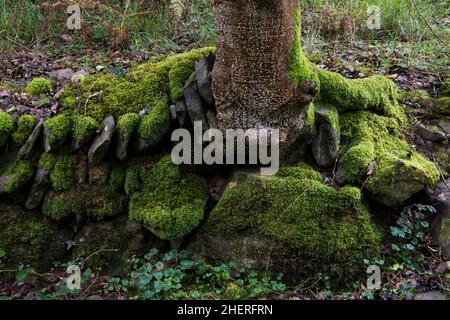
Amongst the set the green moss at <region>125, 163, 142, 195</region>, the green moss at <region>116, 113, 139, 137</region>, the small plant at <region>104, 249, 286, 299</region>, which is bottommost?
the small plant at <region>104, 249, 286, 299</region>

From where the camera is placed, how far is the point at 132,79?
14.8ft

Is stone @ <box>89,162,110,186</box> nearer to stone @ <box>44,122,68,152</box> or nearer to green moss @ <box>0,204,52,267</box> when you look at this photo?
stone @ <box>44,122,68,152</box>

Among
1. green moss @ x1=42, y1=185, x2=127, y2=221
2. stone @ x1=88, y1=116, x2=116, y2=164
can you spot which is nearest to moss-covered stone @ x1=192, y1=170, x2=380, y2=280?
green moss @ x1=42, y1=185, x2=127, y2=221

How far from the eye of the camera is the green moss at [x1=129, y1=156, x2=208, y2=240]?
379cm

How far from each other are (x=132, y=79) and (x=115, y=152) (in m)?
0.85

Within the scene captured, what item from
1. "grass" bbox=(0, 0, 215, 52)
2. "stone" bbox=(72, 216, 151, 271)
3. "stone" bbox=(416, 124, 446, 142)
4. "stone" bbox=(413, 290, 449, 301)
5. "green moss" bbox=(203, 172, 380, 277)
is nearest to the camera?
"stone" bbox=(413, 290, 449, 301)

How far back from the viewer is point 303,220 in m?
3.72

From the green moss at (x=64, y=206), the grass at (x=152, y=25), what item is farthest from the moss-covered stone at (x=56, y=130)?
the grass at (x=152, y=25)

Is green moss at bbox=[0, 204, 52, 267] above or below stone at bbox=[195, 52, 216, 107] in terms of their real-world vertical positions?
below

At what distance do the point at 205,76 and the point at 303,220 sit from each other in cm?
152

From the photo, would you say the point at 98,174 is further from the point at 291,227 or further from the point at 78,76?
the point at 291,227

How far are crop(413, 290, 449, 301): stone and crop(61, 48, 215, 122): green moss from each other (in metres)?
2.78

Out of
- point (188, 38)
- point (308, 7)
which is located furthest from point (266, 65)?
point (308, 7)
